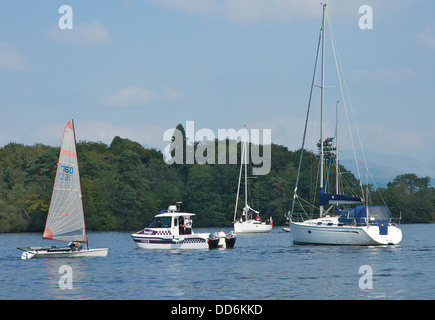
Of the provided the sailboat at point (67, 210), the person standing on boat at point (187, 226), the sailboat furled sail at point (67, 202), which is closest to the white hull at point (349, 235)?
the person standing on boat at point (187, 226)

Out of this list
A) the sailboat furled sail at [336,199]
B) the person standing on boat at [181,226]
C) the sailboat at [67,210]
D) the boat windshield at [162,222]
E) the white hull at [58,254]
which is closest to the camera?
the white hull at [58,254]

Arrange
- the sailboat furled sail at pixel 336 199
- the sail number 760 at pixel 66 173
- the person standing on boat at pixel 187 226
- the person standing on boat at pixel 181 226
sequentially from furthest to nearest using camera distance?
the sailboat furled sail at pixel 336 199
the person standing on boat at pixel 187 226
the person standing on boat at pixel 181 226
the sail number 760 at pixel 66 173

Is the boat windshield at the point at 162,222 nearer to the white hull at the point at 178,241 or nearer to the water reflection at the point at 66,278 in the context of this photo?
the white hull at the point at 178,241

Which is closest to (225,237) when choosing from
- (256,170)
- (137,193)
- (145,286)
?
(145,286)

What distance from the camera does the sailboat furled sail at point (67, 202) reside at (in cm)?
4703

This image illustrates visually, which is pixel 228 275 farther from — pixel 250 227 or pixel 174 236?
pixel 250 227

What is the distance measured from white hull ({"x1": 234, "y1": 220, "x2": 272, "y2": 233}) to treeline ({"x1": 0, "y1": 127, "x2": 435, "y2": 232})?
17.9 metres

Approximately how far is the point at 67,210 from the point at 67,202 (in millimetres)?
636

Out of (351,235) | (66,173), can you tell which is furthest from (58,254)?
(351,235)

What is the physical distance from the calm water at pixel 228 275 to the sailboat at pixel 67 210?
1064 millimetres

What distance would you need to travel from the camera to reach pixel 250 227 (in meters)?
110
